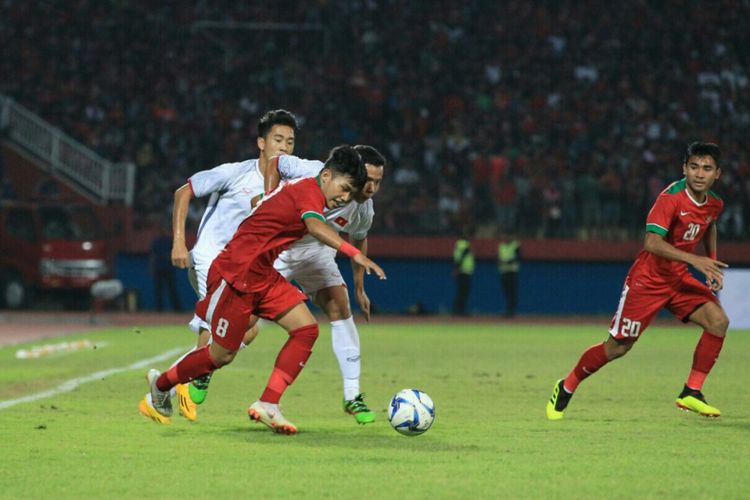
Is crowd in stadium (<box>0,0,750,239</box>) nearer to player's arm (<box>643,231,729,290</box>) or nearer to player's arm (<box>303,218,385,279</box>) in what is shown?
player's arm (<box>643,231,729,290</box>)

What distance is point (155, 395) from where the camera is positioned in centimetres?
902

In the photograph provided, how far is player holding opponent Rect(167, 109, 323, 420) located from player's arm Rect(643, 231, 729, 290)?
2.56 m

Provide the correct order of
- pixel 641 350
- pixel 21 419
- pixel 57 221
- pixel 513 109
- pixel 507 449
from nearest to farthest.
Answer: pixel 507 449
pixel 21 419
pixel 641 350
pixel 57 221
pixel 513 109

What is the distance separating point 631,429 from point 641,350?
10.6m

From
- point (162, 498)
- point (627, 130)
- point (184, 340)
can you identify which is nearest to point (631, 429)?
point (162, 498)

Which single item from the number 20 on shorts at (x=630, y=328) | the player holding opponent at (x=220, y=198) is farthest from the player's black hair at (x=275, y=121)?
the number 20 on shorts at (x=630, y=328)

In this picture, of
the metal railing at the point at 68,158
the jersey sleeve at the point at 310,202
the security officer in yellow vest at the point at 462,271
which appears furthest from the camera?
the metal railing at the point at 68,158

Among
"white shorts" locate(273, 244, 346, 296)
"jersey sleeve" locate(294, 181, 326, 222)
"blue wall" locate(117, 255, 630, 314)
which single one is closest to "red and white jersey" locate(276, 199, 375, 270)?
"white shorts" locate(273, 244, 346, 296)

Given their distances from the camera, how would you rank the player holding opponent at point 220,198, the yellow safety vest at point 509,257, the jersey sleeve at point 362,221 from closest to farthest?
1. the jersey sleeve at point 362,221
2. the player holding opponent at point 220,198
3. the yellow safety vest at point 509,257

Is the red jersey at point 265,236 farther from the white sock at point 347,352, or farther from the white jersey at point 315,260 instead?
the white sock at point 347,352

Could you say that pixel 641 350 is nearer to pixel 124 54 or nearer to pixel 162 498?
pixel 162 498

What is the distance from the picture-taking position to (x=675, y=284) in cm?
1011

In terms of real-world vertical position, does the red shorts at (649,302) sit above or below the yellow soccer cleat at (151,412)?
above

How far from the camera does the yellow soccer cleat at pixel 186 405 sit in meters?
9.56
